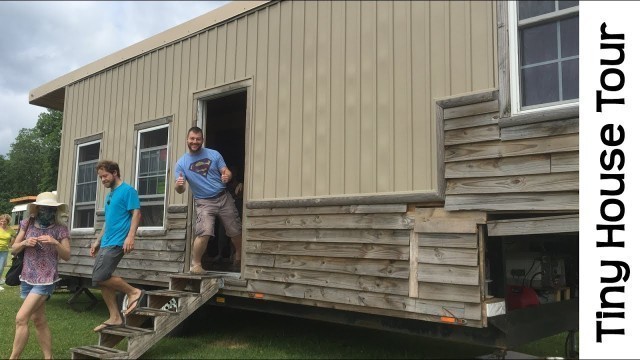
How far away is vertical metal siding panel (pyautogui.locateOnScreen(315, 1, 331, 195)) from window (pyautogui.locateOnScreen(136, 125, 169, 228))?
2435 millimetres

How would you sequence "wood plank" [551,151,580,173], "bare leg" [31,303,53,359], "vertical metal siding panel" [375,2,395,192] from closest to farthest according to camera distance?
"wood plank" [551,151,580,173] → "vertical metal siding panel" [375,2,395,192] → "bare leg" [31,303,53,359]

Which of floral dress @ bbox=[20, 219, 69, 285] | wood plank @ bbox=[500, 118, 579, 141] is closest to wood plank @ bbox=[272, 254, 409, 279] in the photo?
wood plank @ bbox=[500, 118, 579, 141]

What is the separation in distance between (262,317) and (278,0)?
401 cm

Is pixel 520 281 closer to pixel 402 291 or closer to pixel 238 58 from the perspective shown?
pixel 402 291

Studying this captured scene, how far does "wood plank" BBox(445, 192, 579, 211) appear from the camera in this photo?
3.30 meters

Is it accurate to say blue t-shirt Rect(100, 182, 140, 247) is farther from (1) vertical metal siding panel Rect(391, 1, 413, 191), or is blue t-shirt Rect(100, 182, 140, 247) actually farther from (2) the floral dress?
(1) vertical metal siding panel Rect(391, 1, 413, 191)

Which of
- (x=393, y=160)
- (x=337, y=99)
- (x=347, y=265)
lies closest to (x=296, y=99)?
(x=337, y=99)

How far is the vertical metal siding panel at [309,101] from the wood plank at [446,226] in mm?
1172

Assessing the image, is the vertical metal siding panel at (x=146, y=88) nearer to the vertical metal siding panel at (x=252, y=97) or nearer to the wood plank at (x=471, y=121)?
the vertical metal siding panel at (x=252, y=97)

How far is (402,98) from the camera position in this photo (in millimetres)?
Answer: 4164

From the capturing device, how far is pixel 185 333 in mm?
5859

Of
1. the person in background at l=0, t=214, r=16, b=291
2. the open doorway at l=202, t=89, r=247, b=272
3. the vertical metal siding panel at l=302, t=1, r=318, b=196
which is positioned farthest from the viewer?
the person in background at l=0, t=214, r=16, b=291

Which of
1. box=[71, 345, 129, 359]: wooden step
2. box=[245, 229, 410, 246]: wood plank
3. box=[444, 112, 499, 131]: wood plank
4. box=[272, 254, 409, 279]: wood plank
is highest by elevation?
box=[444, 112, 499, 131]: wood plank

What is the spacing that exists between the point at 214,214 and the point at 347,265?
1750 millimetres
